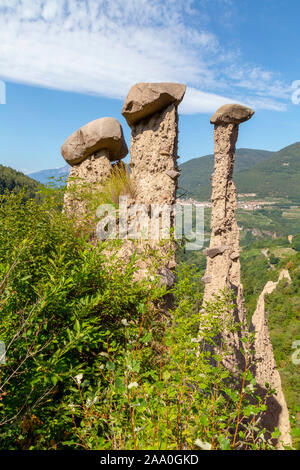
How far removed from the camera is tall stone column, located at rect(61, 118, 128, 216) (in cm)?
470

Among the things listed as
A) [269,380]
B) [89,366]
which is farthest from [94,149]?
[269,380]

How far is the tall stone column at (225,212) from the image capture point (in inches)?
301

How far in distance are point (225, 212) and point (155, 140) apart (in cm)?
431

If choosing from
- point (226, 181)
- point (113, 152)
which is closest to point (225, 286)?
point (226, 181)

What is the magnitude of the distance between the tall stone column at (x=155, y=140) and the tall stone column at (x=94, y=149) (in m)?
0.41

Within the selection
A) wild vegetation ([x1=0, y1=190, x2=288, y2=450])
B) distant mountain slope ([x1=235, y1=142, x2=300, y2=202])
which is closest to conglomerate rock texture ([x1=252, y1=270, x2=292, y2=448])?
wild vegetation ([x1=0, y1=190, x2=288, y2=450])

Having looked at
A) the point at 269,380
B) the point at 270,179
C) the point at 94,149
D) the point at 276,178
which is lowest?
the point at 269,380

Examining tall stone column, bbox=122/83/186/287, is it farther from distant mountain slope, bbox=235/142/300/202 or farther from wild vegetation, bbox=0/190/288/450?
distant mountain slope, bbox=235/142/300/202

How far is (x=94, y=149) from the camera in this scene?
4.83 meters

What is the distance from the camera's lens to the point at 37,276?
7.99 ft

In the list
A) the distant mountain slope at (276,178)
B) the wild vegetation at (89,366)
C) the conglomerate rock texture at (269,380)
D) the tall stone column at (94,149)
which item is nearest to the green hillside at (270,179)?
the distant mountain slope at (276,178)

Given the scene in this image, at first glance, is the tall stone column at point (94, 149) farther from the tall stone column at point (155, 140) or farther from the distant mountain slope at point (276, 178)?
the distant mountain slope at point (276, 178)

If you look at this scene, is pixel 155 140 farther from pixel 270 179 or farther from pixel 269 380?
pixel 270 179

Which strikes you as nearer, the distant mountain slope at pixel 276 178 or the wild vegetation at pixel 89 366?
the wild vegetation at pixel 89 366
